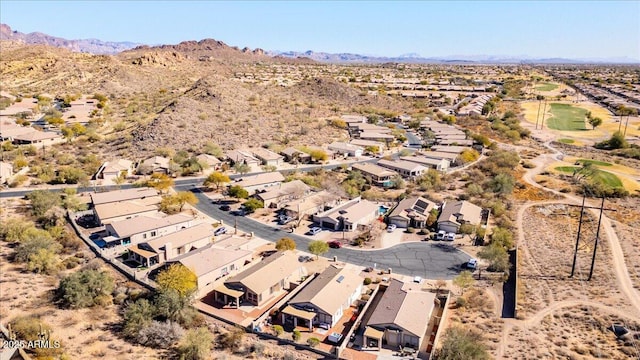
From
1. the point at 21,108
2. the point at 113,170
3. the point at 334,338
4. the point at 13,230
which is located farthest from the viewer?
the point at 21,108

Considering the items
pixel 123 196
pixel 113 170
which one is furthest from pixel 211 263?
pixel 113 170

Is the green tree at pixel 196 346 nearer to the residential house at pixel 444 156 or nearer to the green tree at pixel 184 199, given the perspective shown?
the green tree at pixel 184 199

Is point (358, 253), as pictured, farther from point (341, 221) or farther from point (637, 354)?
point (637, 354)

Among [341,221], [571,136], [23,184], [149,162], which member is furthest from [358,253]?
[571,136]

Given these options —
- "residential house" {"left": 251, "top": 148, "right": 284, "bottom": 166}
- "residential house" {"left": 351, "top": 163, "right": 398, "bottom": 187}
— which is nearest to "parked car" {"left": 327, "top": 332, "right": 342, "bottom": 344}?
"residential house" {"left": 351, "top": 163, "right": 398, "bottom": 187}

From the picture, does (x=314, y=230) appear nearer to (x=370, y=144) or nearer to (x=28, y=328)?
(x=28, y=328)

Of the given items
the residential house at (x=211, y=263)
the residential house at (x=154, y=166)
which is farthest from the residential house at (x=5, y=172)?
the residential house at (x=211, y=263)
